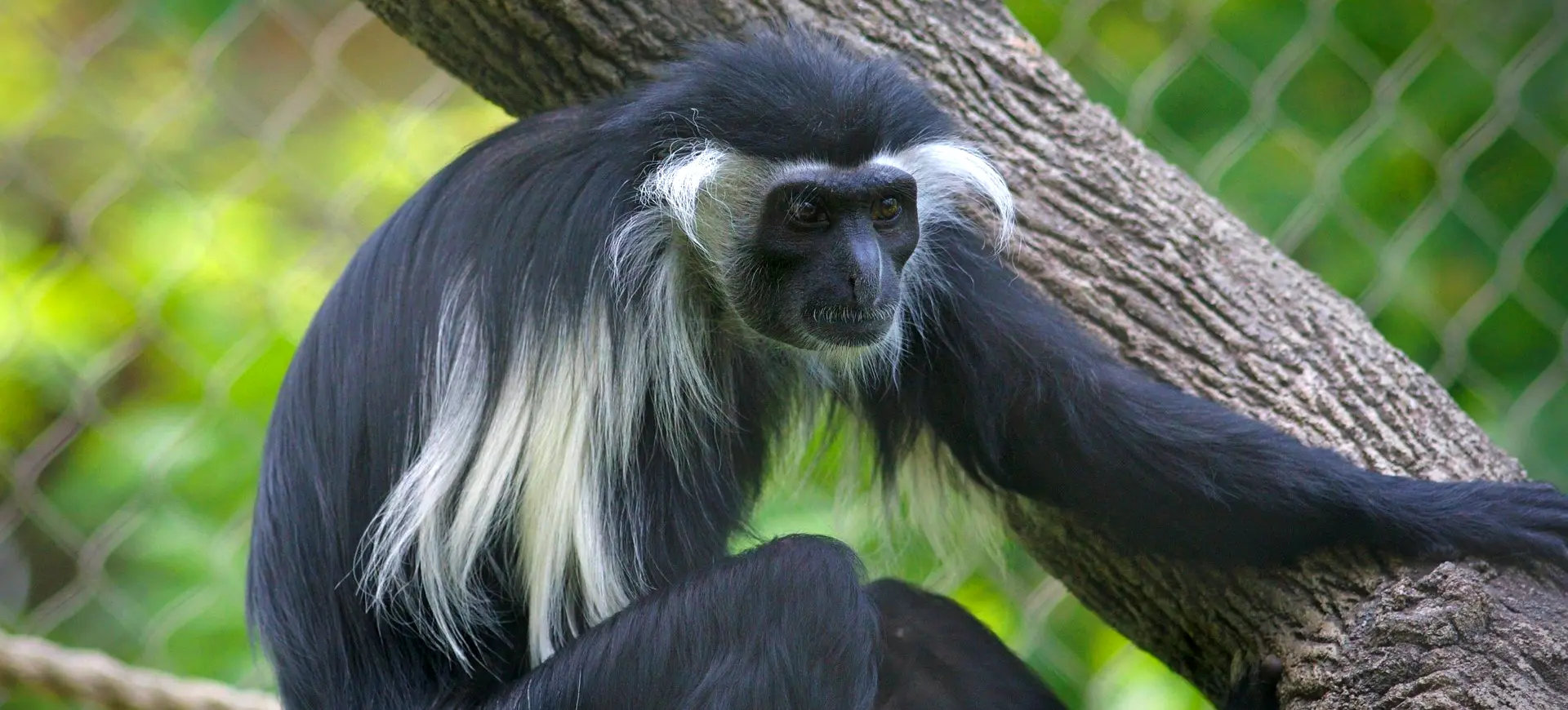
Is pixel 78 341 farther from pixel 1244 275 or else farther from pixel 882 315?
pixel 1244 275

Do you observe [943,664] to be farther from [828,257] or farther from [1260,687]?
[828,257]

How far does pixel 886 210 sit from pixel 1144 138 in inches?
55.9

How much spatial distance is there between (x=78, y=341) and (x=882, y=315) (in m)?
1.94

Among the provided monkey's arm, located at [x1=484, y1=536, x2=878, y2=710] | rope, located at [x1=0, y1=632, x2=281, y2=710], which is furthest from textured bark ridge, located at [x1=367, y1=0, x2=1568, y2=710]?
rope, located at [x1=0, y1=632, x2=281, y2=710]

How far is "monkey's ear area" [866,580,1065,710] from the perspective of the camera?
150 cm

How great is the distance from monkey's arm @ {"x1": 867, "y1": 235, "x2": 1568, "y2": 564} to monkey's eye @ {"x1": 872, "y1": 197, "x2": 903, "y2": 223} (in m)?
0.11

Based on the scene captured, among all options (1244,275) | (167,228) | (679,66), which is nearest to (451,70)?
(679,66)

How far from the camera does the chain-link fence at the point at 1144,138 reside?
260 cm

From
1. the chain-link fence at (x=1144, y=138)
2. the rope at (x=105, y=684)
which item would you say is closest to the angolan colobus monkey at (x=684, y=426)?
the rope at (x=105, y=684)

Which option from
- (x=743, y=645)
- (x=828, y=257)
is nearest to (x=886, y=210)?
(x=828, y=257)

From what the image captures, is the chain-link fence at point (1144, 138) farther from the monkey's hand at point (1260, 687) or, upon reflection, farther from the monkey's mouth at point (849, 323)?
the monkey's mouth at point (849, 323)

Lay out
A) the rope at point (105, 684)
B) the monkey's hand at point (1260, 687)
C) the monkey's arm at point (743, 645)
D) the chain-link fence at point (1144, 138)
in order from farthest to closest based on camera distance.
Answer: the chain-link fence at point (1144, 138)
the rope at point (105, 684)
the monkey's hand at point (1260, 687)
the monkey's arm at point (743, 645)

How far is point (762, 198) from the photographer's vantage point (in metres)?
1.39

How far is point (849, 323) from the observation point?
1.36 meters
